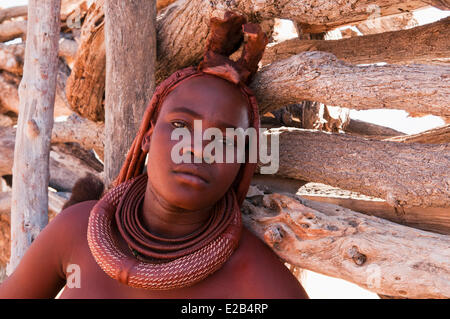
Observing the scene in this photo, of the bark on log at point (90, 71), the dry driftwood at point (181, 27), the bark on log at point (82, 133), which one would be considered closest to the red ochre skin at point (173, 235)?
the dry driftwood at point (181, 27)

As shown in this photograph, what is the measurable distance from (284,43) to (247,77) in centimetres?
139

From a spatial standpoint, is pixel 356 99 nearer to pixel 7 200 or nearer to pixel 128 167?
pixel 128 167

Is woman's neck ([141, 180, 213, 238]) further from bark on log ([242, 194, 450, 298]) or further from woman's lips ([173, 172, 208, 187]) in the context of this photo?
bark on log ([242, 194, 450, 298])

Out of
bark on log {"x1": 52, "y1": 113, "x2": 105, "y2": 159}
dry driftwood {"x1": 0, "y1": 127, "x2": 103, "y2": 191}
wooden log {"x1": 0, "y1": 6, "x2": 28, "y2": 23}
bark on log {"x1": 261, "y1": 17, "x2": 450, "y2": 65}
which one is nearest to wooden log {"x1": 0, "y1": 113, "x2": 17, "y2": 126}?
dry driftwood {"x1": 0, "y1": 127, "x2": 103, "y2": 191}

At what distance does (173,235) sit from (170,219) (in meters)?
0.06

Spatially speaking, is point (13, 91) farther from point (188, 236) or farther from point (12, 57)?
point (188, 236)

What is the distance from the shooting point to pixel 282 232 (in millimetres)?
2051

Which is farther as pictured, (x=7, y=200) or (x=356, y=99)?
(x=7, y=200)

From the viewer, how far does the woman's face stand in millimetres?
1799

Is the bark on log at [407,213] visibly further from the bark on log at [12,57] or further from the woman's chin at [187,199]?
the bark on log at [12,57]

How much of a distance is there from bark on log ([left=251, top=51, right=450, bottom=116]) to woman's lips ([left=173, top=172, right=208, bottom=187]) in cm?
79

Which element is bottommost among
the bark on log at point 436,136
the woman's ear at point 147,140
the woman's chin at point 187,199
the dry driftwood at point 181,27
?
the bark on log at point 436,136

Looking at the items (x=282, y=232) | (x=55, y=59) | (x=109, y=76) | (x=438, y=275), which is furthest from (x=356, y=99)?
(x=55, y=59)

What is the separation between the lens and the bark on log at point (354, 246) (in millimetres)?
1755
